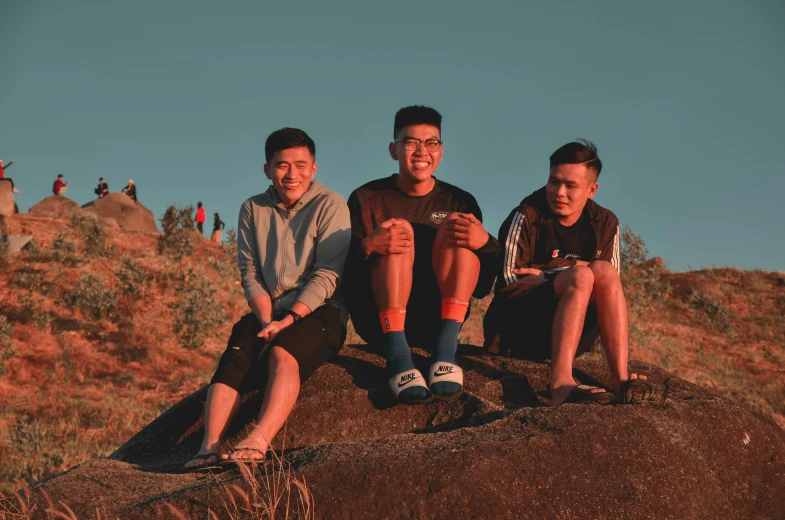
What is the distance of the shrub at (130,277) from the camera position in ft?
53.4

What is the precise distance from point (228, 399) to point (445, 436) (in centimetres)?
144

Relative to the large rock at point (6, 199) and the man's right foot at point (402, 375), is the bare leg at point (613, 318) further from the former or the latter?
the large rock at point (6, 199)

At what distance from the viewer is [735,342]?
18047 mm

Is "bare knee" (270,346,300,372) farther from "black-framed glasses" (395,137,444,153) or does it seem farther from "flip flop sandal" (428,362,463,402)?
"black-framed glasses" (395,137,444,153)

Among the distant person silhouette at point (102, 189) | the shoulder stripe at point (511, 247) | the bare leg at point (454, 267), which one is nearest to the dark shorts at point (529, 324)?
the shoulder stripe at point (511, 247)

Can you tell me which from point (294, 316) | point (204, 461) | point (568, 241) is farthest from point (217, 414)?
point (568, 241)

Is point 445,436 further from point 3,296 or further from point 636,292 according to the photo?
point 636,292

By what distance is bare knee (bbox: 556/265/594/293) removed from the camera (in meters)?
4.19

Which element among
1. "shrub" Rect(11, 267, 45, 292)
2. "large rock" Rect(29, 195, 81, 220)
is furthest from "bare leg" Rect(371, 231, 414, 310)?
"large rock" Rect(29, 195, 81, 220)

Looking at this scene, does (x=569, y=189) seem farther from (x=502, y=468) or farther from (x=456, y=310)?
(x=502, y=468)

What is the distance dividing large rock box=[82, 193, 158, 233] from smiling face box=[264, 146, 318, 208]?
27833mm

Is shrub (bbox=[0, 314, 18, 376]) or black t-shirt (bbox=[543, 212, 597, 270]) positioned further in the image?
shrub (bbox=[0, 314, 18, 376])

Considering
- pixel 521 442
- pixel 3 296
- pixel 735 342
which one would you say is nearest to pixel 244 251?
pixel 521 442

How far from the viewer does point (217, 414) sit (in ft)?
13.1
